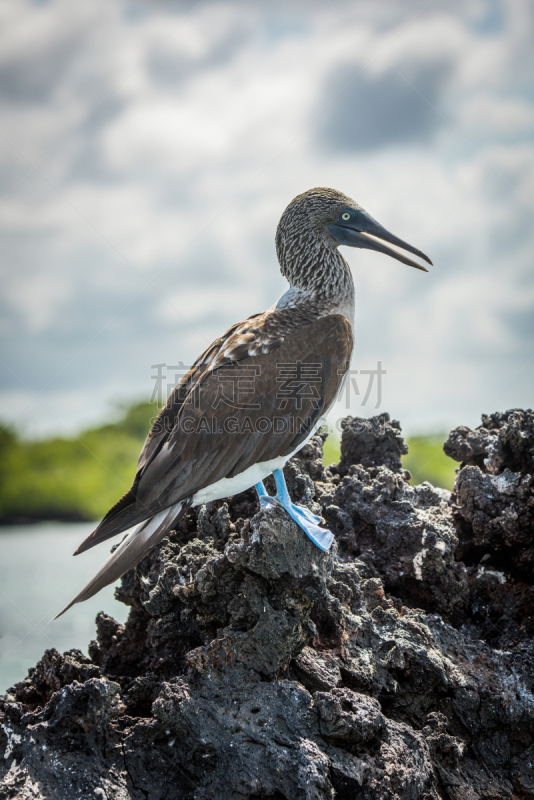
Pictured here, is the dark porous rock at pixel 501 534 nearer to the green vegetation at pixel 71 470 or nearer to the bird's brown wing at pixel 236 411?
the bird's brown wing at pixel 236 411

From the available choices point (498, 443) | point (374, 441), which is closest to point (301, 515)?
point (374, 441)

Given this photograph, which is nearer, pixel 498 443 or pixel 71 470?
pixel 498 443

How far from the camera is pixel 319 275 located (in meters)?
4.85

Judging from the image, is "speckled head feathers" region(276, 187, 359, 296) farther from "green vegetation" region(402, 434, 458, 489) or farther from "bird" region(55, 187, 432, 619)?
"green vegetation" region(402, 434, 458, 489)

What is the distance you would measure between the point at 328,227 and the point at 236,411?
6.70 ft

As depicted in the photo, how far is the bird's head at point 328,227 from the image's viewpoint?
493cm

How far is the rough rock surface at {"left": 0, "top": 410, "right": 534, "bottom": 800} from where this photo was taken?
2887mm

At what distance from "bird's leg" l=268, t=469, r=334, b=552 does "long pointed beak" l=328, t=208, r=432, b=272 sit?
2.16m

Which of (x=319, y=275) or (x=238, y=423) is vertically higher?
(x=319, y=275)

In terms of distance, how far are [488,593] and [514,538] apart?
1.68 ft

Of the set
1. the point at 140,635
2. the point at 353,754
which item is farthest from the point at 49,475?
the point at 353,754

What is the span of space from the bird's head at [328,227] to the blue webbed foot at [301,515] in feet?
6.31

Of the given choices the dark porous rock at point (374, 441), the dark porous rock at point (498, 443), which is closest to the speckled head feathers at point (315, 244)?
the dark porous rock at point (374, 441)

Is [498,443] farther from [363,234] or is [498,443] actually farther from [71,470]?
[71,470]
